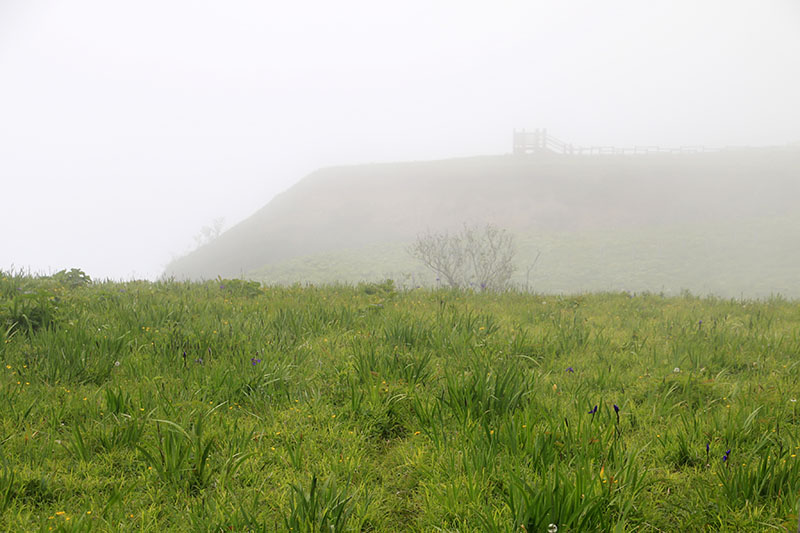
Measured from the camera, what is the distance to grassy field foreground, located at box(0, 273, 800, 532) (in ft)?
7.07

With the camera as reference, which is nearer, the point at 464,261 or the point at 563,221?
the point at 464,261

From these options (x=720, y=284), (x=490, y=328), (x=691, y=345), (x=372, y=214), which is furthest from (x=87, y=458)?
(x=372, y=214)

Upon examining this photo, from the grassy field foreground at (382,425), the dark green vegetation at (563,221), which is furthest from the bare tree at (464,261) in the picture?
the grassy field foreground at (382,425)

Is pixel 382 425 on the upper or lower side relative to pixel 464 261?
upper

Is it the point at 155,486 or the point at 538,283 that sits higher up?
the point at 155,486

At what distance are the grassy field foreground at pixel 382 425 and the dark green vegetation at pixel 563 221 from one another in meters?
20.3

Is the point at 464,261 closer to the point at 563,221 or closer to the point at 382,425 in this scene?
the point at 382,425

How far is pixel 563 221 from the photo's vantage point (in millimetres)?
42625

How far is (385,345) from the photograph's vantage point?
4.54m

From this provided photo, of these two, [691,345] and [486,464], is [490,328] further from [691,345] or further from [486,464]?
[486,464]

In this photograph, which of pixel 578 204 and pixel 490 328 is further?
pixel 578 204

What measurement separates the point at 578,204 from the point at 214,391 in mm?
47524

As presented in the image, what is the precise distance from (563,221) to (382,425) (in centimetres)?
4326

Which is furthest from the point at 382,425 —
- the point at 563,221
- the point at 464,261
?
the point at 563,221
